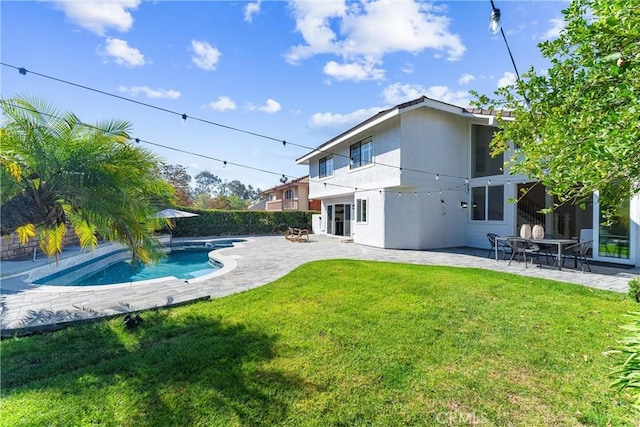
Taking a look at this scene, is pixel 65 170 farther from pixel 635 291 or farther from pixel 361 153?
pixel 361 153

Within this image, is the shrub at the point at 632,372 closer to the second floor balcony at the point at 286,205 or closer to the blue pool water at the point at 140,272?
the blue pool water at the point at 140,272

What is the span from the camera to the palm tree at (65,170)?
171 inches

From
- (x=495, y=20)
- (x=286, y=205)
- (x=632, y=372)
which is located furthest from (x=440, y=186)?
(x=286, y=205)

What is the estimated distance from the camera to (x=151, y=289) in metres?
7.88

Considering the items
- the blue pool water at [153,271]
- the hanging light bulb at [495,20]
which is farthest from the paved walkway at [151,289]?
the hanging light bulb at [495,20]

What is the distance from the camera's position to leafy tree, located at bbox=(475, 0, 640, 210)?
280cm

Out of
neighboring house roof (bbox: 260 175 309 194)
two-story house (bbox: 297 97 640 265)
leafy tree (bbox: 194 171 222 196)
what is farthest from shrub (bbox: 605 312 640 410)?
leafy tree (bbox: 194 171 222 196)

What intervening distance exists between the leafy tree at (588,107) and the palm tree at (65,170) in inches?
242

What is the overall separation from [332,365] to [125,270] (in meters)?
14.4

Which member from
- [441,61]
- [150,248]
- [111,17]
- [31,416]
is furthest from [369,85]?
[31,416]

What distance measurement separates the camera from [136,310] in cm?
618

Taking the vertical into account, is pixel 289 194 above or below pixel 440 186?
above

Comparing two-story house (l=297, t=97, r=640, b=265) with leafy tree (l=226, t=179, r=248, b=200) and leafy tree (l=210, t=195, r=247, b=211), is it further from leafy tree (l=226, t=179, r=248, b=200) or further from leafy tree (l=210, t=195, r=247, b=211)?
leafy tree (l=226, t=179, r=248, b=200)

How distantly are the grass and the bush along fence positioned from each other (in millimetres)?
20027
